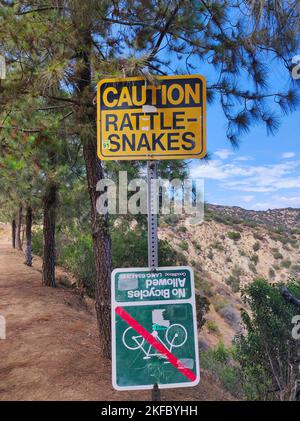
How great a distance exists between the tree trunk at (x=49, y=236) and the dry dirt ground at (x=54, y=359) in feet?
5.47

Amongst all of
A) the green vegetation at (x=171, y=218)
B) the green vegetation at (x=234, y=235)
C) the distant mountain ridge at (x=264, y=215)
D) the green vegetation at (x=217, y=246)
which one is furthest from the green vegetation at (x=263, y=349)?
the distant mountain ridge at (x=264, y=215)

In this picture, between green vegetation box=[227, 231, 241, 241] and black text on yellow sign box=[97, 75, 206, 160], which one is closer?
black text on yellow sign box=[97, 75, 206, 160]

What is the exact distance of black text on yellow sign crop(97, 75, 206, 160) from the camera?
8.92 feet

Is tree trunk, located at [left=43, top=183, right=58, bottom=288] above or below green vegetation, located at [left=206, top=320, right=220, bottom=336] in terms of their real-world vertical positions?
above

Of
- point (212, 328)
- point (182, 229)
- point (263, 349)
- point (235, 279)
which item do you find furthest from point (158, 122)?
point (182, 229)

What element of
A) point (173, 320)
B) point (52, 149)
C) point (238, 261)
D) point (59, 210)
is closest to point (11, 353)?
point (52, 149)

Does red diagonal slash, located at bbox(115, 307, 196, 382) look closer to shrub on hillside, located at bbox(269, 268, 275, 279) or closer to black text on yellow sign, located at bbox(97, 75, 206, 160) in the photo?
black text on yellow sign, located at bbox(97, 75, 206, 160)

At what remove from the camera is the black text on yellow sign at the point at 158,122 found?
272 centimetres

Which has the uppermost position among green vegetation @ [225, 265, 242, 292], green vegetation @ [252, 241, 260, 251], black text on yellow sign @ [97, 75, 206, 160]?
black text on yellow sign @ [97, 75, 206, 160]

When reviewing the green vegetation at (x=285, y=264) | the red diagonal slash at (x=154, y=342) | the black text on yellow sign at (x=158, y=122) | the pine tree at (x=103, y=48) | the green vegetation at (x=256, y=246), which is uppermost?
the pine tree at (x=103, y=48)

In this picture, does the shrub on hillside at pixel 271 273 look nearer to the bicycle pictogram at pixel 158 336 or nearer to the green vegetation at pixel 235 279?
the green vegetation at pixel 235 279

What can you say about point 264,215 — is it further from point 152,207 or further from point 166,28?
point 152,207

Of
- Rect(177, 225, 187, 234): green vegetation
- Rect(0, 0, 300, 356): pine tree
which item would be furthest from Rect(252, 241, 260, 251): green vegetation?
Rect(0, 0, 300, 356): pine tree

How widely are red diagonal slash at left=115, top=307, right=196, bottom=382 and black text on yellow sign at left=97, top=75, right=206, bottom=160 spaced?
3.50 ft
